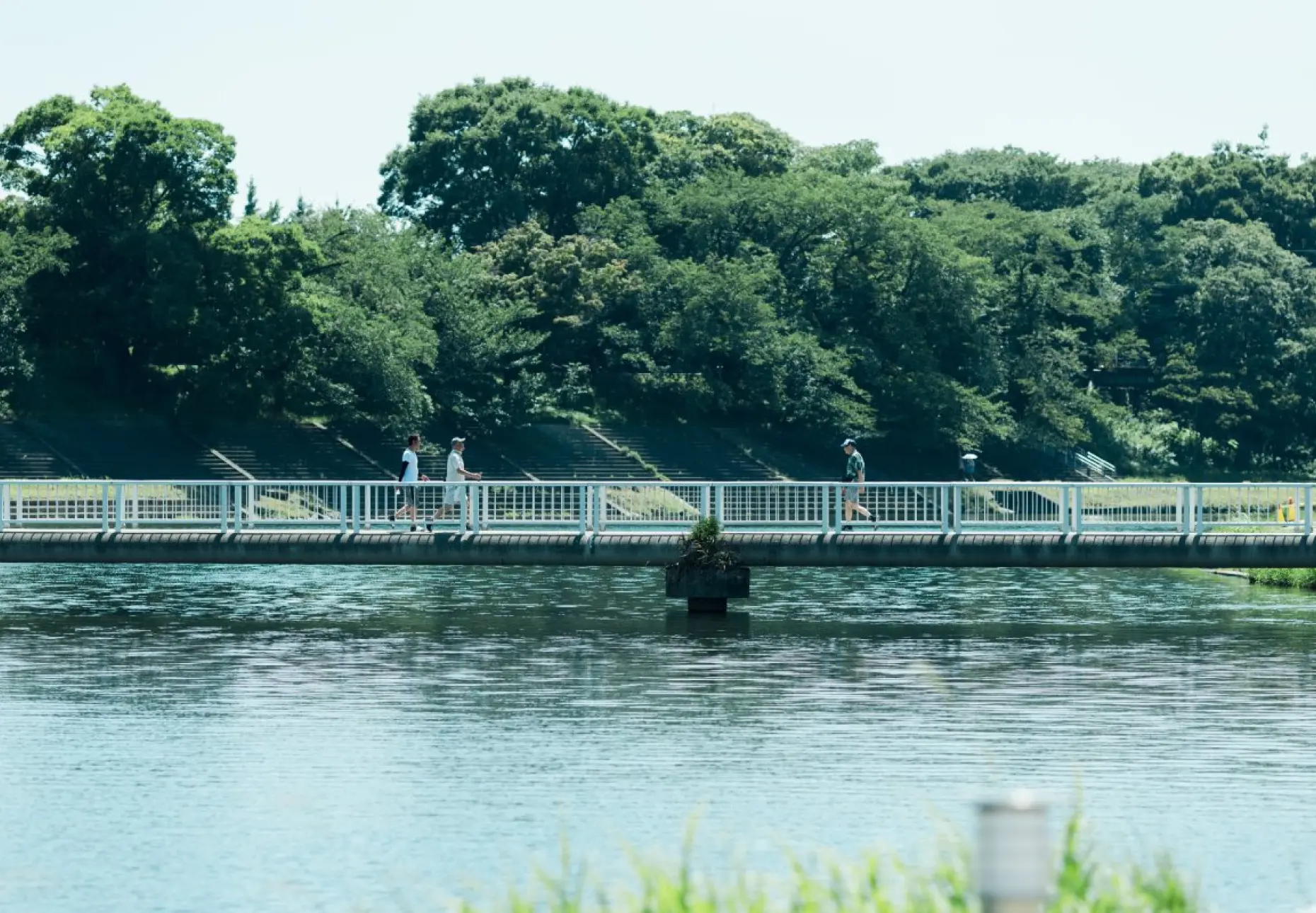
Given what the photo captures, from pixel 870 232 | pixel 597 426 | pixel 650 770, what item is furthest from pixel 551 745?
pixel 870 232

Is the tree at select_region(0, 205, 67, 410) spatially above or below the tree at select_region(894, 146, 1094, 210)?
below

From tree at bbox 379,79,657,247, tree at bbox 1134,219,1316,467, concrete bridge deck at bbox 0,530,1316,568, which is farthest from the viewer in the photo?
tree at bbox 1134,219,1316,467

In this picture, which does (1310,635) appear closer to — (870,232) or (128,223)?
(128,223)

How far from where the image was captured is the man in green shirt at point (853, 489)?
34344mm

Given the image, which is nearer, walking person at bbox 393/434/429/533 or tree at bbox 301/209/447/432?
walking person at bbox 393/434/429/533

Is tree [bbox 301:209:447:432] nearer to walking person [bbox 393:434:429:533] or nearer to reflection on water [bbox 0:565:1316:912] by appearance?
reflection on water [bbox 0:565:1316:912]

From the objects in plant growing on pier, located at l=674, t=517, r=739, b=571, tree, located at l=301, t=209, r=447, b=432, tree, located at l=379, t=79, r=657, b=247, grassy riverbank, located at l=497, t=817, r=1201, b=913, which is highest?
tree, located at l=379, t=79, r=657, b=247

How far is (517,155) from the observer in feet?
301

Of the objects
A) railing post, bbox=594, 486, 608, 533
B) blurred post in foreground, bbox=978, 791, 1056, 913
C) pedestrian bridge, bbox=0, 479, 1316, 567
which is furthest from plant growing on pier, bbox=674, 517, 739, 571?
blurred post in foreground, bbox=978, 791, 1056, 913

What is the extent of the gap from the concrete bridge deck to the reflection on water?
984mm

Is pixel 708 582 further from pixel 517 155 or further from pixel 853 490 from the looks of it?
pixel 517 155

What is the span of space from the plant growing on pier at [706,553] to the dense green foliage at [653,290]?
35.7 m

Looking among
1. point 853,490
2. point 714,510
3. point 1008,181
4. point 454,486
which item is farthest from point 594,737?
point 1008,181

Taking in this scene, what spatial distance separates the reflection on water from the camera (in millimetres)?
16250
